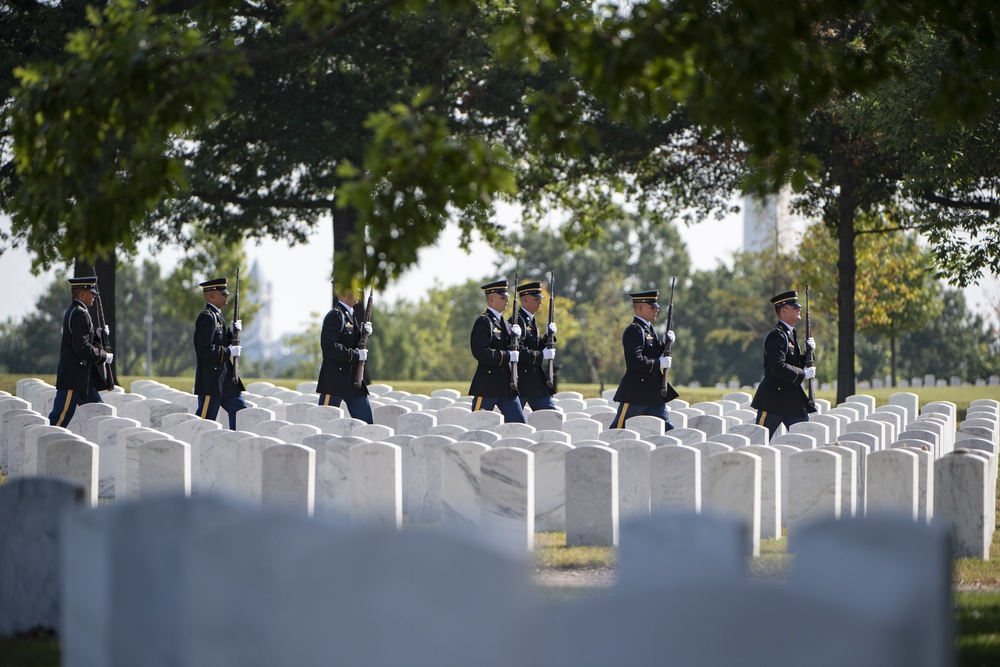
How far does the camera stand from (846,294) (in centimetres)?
2191

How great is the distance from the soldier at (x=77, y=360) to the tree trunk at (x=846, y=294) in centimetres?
1241

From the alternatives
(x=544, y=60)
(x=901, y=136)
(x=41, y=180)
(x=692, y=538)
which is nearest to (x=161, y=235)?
(x=544, y=60)

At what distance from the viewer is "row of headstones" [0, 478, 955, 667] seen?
328 cm

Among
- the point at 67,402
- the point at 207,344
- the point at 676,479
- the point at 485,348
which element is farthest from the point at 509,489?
the point at 67,402

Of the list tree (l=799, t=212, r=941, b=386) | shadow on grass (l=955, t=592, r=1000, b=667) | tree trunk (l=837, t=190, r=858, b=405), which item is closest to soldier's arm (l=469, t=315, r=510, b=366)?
shadow on grass (l=955, t=592, r=1000, b=667)

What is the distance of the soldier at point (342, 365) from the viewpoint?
535 inches

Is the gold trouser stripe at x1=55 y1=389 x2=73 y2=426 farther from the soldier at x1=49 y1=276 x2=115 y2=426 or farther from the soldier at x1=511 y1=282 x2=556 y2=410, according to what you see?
the soldier at x1=511 y1=282 x2=556 y2=410

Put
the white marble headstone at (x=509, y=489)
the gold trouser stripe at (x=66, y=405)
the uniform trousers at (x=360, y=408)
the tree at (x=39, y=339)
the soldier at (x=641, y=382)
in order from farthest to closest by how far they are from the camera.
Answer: the tree at (x=39, y=339), the uniform trousers at (x=360, y=408), the gold trouser stripe at (x=66, y=405), the soldier at (x=641, y=382), the white marble headstone at (x=509, y=489)

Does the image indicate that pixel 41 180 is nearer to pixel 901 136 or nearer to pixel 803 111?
pixel 803 111

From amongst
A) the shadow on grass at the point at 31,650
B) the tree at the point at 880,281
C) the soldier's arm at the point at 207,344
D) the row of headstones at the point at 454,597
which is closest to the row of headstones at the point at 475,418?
the soldier's arm at the point at 207,344

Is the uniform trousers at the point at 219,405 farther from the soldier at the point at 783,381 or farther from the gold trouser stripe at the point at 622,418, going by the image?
the soldier at the point at 783,381

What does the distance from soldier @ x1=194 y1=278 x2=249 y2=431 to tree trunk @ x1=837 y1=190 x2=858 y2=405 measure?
1150cm

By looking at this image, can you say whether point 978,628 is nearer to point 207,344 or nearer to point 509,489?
point 509,489

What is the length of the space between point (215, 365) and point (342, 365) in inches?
50.9
